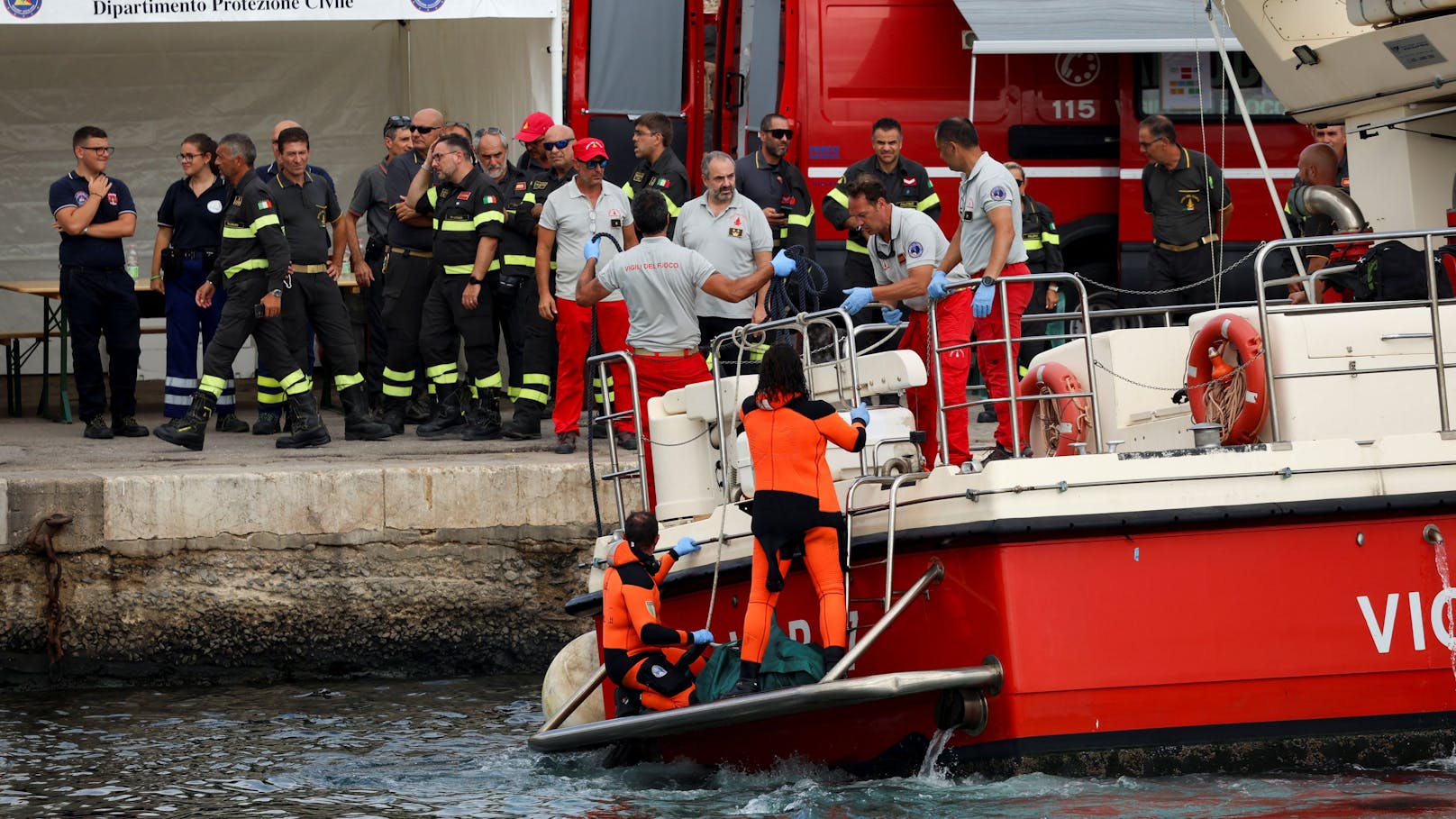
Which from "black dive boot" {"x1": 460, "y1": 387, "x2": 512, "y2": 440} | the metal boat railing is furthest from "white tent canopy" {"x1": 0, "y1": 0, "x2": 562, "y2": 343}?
the metal boat railing

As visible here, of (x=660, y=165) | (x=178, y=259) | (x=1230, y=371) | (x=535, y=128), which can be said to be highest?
(x=535, y=128)

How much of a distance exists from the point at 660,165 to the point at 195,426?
2690 mm

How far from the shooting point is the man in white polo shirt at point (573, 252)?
376 inches

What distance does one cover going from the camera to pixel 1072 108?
1144 cm

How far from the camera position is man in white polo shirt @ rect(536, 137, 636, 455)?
31.3 ft

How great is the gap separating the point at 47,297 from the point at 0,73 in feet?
8.72

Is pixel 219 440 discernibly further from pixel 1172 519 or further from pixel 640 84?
pixel 1172 519

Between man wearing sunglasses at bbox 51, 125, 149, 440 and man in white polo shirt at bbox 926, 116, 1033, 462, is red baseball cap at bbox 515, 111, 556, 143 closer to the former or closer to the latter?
man wearing sunglasses at bbox 51, 125, 149, 440

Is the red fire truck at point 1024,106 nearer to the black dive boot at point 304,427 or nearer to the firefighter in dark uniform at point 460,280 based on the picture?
the firefighter in dark uniform at point 460,280

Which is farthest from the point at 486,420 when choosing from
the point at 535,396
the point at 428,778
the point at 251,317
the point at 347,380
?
the point at 428,778

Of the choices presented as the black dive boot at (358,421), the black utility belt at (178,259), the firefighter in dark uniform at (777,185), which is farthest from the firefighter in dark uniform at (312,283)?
the firefighter in dark uniform at (777,185)

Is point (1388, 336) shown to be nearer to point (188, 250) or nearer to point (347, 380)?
point (347, 380)

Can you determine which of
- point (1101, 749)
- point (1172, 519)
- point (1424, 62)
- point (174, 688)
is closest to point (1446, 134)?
point (1424, 62)

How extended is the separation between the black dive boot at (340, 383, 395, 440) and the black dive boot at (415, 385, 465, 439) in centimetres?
20
